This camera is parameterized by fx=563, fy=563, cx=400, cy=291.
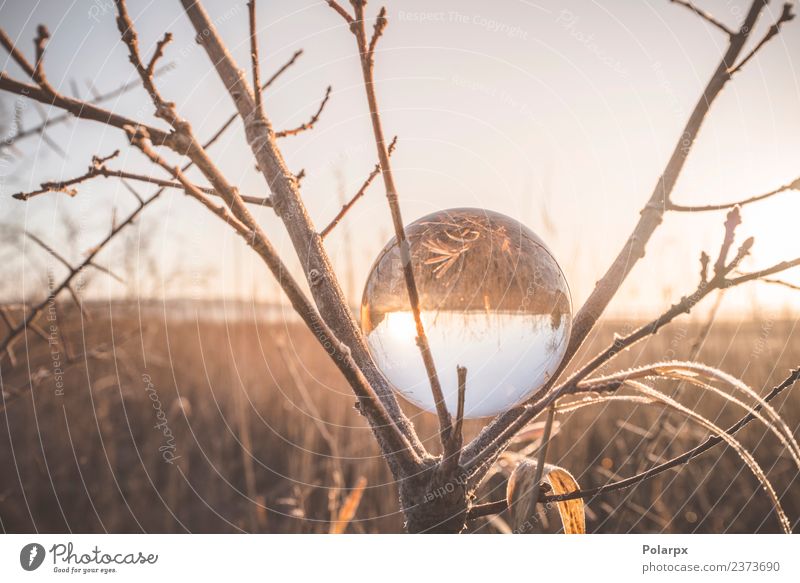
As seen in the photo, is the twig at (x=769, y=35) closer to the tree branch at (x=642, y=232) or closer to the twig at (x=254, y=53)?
the tree branch at (x=642, y=232)

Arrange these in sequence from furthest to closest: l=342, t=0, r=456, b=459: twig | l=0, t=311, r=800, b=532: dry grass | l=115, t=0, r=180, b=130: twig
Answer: l=0, t=311, r=800, b=532: dry grass
l=342, t=0, r=456, b=459: twig
l=115, t=0, r=180, b=130: twig

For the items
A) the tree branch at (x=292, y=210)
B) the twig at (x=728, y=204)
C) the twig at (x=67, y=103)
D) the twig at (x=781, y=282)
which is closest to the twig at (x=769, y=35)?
the twig at (x=728, y=204)

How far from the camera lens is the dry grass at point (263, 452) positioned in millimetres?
2602

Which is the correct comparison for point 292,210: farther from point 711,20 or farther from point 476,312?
point 711,20

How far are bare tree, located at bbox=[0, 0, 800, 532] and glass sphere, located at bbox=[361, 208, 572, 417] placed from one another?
0.06ft

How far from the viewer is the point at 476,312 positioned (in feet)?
2.21

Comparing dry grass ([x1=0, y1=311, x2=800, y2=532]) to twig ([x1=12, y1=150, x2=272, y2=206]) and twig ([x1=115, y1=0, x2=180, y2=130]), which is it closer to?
twig ([x1=12, y1=150, x2=272, y2=206])

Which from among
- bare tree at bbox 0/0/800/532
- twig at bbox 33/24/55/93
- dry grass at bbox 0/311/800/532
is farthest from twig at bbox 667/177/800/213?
dry grass at bbox 0/311/800/532

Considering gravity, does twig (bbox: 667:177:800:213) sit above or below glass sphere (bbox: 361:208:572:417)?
above

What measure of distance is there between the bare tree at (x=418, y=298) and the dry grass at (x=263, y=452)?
1464 mm

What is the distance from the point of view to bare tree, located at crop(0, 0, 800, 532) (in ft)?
1.92

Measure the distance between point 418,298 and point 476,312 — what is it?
0.07 metres
